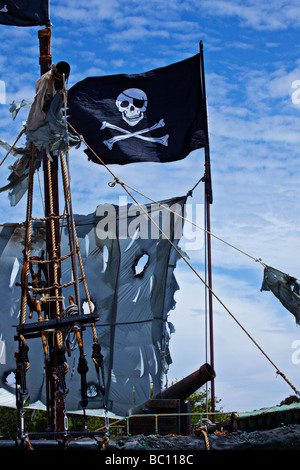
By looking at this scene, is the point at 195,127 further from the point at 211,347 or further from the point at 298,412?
the point at 298,412

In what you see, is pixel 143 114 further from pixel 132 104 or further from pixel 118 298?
pixel 118 298

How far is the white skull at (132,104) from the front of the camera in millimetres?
23391

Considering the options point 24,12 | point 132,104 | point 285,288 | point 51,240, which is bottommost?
point 285,288

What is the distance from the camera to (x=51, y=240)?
17.8 meters

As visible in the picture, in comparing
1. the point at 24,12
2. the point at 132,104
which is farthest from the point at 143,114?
the point at 24,12

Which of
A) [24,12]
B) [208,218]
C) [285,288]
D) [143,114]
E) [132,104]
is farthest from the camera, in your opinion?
[132,104]

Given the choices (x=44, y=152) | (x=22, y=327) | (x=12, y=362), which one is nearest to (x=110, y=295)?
(x=12, y=362)

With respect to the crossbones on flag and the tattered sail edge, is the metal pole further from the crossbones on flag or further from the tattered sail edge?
the tattered sail edge

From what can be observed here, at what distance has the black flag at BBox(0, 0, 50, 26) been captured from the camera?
1961 cm

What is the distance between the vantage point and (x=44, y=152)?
18141 mm

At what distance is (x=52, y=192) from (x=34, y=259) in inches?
75.4

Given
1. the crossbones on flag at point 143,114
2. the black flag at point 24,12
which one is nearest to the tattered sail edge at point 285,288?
the crossbones on flag at point 143,114

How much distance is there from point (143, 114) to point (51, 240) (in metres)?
7.14

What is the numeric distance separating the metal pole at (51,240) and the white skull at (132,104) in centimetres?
454
